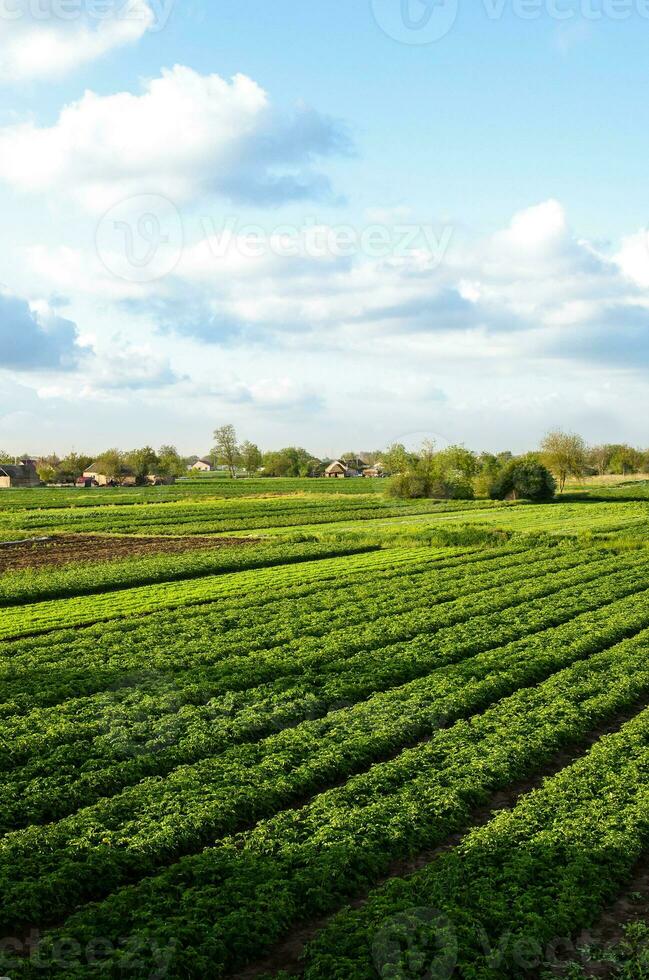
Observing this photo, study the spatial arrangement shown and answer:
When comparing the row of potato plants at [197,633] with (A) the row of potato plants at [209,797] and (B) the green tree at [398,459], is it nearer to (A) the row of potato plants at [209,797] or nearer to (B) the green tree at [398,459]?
(A) the row of potato plants at [209,797]

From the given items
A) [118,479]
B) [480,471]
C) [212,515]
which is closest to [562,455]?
[480,471]

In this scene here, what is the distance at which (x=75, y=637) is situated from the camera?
25.9 m

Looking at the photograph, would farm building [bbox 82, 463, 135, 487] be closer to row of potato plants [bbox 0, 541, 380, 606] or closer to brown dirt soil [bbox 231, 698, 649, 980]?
row of potato plants [bbox 0, 541, 380, 606]

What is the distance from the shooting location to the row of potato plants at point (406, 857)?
958cm

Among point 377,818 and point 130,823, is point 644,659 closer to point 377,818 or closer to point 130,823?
point 377,818

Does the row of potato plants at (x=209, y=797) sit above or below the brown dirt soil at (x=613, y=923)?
Result: above

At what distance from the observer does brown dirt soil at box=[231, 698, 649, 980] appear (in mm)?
9492

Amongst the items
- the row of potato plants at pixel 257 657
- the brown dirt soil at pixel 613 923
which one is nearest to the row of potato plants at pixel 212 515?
the row of potato plants at pixel 257 657

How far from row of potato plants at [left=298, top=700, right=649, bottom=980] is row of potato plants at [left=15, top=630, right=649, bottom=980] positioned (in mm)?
25

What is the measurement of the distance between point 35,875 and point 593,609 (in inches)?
900

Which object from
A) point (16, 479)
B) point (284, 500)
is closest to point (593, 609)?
point (284, 500)

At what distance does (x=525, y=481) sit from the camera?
95.6 m

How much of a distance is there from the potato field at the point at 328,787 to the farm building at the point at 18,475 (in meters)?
146

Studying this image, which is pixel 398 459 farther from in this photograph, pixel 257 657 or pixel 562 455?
pixel 257 657
